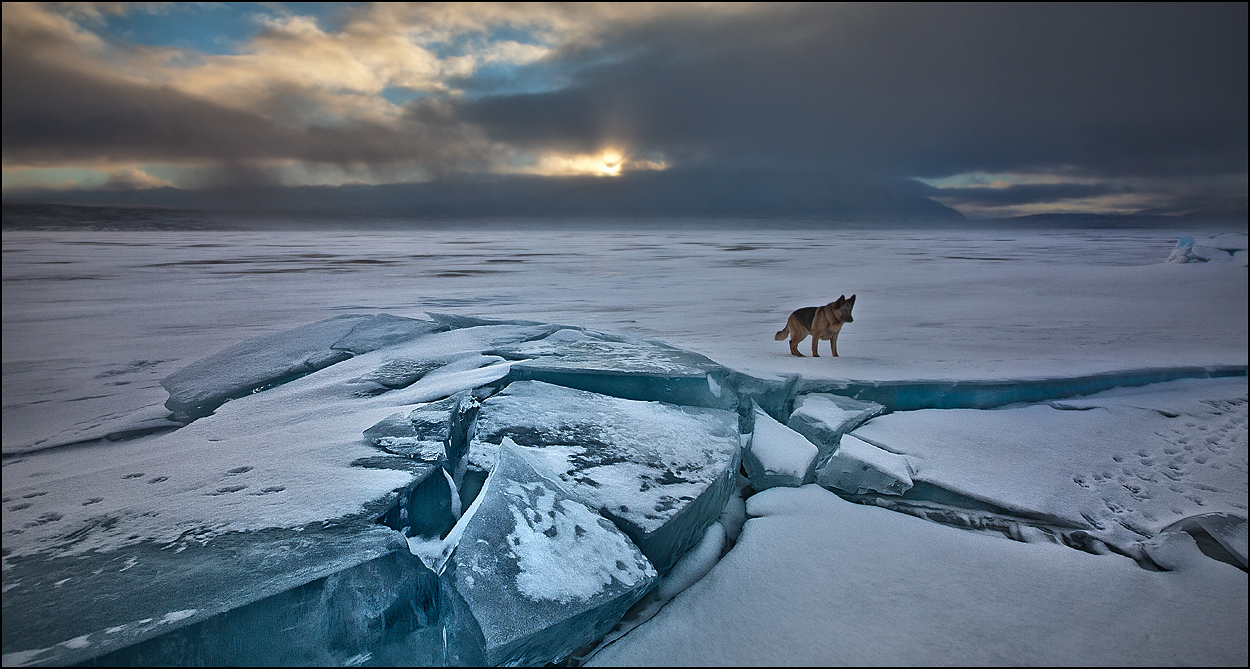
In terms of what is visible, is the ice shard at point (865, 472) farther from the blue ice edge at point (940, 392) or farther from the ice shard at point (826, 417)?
Answer: the blue ice edge at point (940, 392)

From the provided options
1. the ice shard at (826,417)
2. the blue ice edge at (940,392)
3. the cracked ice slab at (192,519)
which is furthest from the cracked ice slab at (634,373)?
the cracked ice slab at (192,519)

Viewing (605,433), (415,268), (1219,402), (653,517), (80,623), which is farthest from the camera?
(415,268)

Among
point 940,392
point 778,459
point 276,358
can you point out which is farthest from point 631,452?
point 276,358

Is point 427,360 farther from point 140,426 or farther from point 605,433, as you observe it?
point 605,433

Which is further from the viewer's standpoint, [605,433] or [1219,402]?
[1219,402]

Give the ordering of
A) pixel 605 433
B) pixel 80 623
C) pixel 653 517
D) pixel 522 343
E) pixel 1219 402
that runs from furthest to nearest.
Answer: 1. pixel 522 343
2. pixel 1219 402
3. pixel 605 433
4. pixel 653 517
5. pixel 80 623

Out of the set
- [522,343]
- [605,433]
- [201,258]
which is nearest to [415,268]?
[201,258]

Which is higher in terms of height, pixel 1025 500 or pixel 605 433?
pixel 605 433
